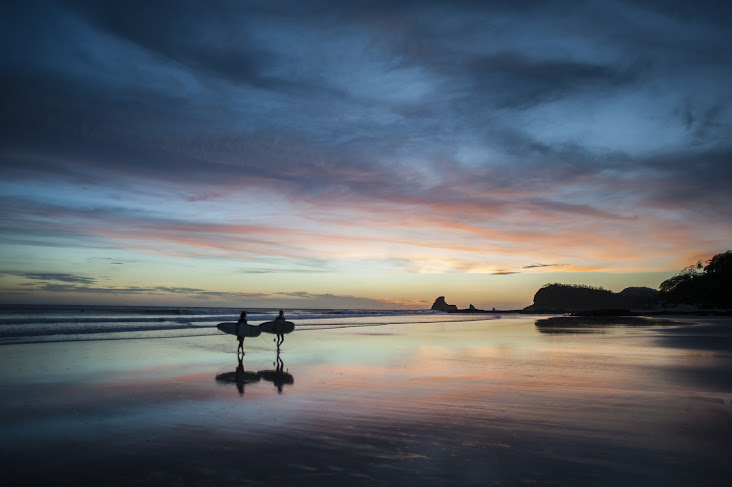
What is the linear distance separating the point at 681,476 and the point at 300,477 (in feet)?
15.6

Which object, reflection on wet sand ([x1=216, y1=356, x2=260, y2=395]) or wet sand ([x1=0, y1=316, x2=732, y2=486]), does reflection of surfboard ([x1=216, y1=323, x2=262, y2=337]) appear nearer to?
wet sand ([x1=0, y1=316, x2=732, y2=486])

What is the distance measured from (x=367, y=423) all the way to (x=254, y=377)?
6.26 m

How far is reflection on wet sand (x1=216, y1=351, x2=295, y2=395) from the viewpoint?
12.1 m

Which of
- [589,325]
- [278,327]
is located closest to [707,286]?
[589,325]

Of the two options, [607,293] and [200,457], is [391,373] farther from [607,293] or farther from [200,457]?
[607,293]

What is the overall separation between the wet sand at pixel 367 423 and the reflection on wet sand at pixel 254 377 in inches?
2.4

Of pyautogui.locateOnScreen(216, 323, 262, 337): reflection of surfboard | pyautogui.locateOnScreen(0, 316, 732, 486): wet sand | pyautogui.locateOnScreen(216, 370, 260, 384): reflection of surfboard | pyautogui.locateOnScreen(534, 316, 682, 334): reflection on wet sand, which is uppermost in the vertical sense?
pyautogui.locateOnScreen(216, 323, 262, 337): reflection of surfboard

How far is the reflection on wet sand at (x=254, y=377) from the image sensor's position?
39.7 ft

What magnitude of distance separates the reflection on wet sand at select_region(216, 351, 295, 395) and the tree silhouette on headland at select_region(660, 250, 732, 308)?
4483 inches

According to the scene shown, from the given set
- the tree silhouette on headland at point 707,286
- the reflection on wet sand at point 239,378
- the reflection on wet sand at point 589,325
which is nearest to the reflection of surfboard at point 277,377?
the reflection on wet sand at point 239,378

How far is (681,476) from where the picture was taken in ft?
17.9

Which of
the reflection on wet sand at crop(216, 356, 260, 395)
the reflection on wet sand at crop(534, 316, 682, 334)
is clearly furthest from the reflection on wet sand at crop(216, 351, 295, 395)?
the reflection on wet sand at crop(534, 316, 682, 334)

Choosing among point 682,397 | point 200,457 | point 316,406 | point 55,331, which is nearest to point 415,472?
point 200,457

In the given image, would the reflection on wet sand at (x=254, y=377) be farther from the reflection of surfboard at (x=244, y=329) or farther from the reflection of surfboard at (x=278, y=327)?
the reflection of surfboard at (x=278, y=327)
